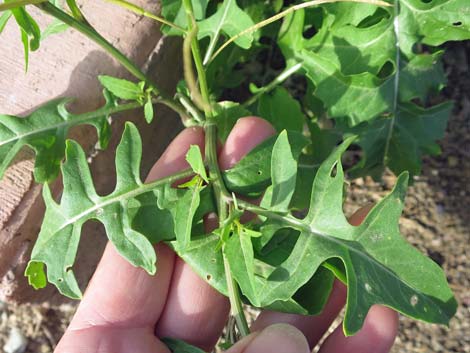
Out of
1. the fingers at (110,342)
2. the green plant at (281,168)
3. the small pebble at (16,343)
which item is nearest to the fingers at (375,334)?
the green plant at (281,168)

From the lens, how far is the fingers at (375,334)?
1199 millimetres

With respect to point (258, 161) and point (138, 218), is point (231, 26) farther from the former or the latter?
point (138, 218)

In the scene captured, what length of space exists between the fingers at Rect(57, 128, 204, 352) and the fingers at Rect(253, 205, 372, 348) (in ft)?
0.69

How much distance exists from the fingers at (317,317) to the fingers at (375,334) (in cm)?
10

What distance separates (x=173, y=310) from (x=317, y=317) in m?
0.30

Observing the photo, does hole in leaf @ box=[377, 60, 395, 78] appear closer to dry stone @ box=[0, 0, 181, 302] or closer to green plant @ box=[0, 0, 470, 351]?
green plant @ box=[0, 0, 470, 351]

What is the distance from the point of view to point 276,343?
3.24ft

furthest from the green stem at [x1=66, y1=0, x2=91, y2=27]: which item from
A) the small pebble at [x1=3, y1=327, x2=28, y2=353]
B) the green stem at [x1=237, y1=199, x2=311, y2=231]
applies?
the small pebble at [x1=3, y1=327, x2=28, y2=353]

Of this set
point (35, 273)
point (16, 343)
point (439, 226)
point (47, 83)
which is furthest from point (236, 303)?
point (16, 343)

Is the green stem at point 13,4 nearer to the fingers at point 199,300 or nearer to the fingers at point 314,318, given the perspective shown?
the fingers at point 199,300

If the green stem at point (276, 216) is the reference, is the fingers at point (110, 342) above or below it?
below

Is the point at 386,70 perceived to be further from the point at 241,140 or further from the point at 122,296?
the point at 122,296

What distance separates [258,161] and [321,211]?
17 centimetres

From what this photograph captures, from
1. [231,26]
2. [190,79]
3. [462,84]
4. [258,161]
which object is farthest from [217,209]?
[462,84]
